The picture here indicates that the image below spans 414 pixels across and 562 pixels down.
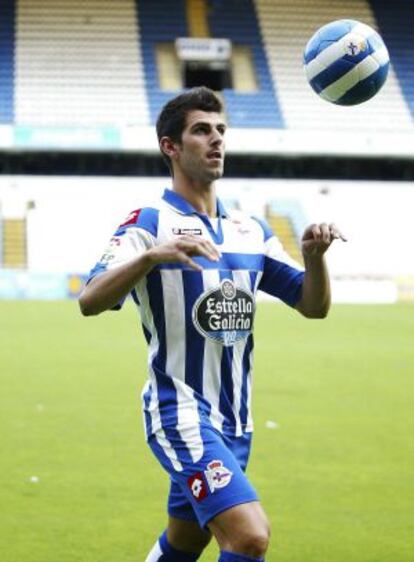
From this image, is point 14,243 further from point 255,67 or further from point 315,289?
point 315,289

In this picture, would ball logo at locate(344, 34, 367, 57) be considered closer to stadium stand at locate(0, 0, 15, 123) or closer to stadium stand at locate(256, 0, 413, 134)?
stadium stand at locate(0, 0, 15, 123)

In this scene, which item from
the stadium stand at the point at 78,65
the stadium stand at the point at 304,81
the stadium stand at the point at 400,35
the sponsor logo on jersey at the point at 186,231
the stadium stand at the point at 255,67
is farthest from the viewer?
the stadium stand at the point at 400,35

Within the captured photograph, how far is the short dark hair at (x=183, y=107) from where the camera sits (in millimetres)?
4188

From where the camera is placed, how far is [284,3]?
1467 inches

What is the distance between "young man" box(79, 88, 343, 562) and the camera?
3740 millimetres

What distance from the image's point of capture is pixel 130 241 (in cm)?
401

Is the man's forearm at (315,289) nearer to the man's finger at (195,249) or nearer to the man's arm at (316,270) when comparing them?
the man's arm at (316,270)

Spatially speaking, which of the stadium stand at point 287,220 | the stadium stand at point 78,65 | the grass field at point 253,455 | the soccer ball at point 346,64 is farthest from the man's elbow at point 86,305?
the stadium stand at point 78,65

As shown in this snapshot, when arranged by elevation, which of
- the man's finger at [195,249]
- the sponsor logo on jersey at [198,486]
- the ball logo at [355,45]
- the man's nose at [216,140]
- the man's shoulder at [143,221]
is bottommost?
the sponsor logo on jersey at [198,486]

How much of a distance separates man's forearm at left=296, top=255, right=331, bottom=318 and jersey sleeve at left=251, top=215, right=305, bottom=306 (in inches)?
2.1

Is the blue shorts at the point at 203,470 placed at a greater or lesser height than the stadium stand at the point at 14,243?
greater

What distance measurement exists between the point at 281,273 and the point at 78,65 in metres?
31.5

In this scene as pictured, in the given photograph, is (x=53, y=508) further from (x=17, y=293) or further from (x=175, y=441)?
(x=17, y=293)

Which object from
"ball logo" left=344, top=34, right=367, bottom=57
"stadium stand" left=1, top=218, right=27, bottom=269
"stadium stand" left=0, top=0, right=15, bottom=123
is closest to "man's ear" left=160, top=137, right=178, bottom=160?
"ball logo" left=344, top=34, right=367, bottom=57
